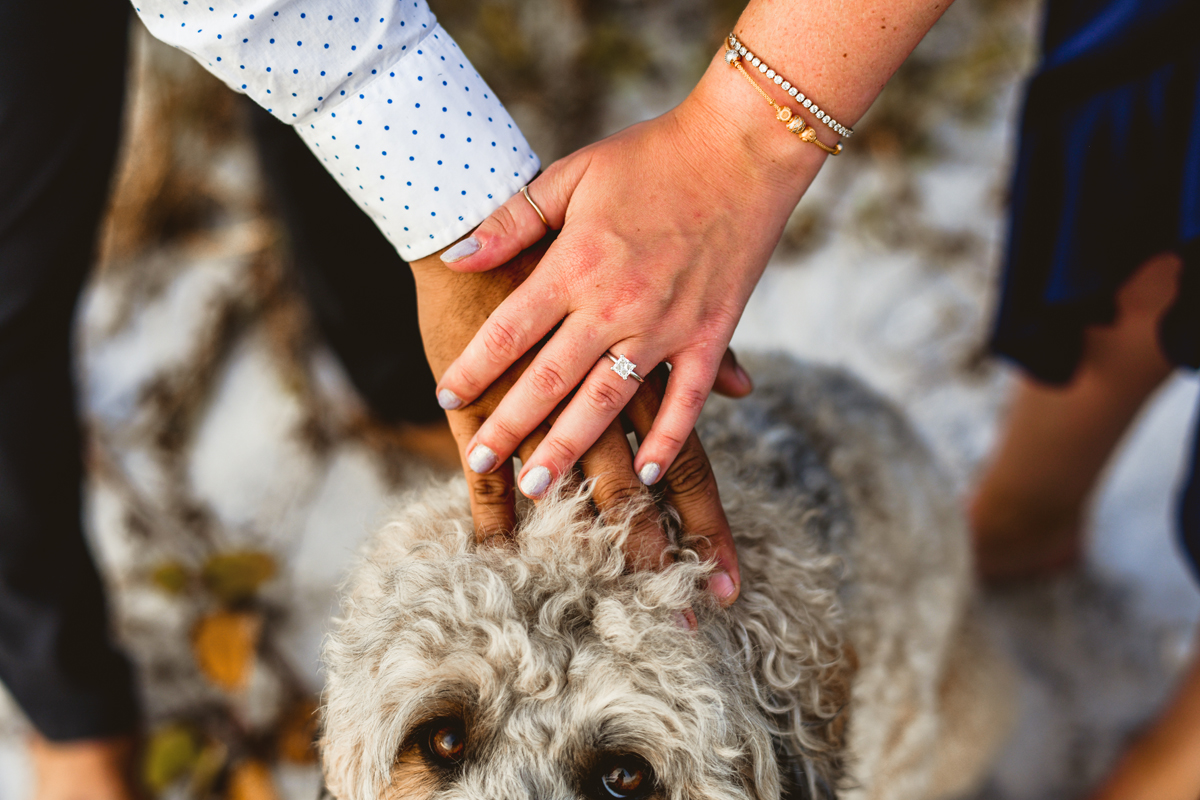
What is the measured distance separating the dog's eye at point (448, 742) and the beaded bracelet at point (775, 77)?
2.68 ft

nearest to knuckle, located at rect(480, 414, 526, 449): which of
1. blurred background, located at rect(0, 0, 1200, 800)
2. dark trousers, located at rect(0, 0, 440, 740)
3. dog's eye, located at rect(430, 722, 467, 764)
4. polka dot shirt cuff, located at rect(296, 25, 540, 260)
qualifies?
polka dot shirt cuff, located at rect(296, 25, 540, 260)

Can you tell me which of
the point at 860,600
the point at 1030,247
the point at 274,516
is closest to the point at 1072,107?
the point at 1030,247

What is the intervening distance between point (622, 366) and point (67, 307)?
1.20 meters

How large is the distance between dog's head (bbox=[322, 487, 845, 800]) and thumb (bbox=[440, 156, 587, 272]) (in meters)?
0.30

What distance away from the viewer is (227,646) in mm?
2117

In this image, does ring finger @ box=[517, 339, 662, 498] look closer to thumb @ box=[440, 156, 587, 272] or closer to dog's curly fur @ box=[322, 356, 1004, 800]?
dog's curly fur @ box=[322, 356, 1004, 800]

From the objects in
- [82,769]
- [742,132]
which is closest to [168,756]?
[82,769]

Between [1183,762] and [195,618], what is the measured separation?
7.76 ft

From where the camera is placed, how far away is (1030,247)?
157 centimetres

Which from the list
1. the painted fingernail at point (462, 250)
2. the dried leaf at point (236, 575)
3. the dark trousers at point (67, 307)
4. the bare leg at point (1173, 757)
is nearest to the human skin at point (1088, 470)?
the bare leg at point (1173, 757)

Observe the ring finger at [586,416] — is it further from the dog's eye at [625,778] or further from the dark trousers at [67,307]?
the dark trousers at [67,307]

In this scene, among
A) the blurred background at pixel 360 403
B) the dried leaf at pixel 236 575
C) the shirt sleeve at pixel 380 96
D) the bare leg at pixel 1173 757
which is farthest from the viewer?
the dried leaf at pixel 236 575

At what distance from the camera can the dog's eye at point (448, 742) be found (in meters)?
0.91

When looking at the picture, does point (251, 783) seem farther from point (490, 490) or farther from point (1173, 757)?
point (1173, 757)
